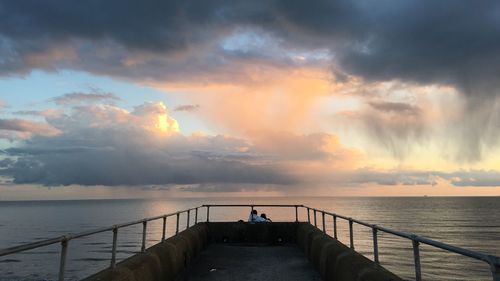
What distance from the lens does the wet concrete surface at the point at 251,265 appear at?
916cm

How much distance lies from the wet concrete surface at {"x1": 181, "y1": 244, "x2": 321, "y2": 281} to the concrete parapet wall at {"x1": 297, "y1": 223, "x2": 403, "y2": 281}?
1.28 feet

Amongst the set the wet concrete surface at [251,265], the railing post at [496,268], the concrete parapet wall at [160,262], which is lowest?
the wet concrete surface at [251,265]

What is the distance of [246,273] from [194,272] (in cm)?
129

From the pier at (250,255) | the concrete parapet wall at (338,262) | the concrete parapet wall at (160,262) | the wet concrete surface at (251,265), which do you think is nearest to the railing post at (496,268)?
the pier at (250,255)

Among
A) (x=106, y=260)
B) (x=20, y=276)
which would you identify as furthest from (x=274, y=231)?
(x=106, y=260)

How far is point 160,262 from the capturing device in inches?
305

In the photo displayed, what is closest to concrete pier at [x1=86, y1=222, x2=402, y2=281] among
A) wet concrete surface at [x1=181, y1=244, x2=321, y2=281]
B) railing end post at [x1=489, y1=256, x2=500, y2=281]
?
wet concrete surface at [x1=181, y1=244, x2=321, y2=281]

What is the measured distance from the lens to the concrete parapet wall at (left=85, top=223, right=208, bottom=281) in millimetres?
5820

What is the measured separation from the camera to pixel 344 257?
710 centimetres

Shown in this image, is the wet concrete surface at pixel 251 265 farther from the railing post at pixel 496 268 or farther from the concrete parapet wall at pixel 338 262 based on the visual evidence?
the railing post at pixel 496 268

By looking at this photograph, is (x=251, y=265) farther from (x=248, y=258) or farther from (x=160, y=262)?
(x=160, y=262)

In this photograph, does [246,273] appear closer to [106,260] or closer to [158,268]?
[158,268]

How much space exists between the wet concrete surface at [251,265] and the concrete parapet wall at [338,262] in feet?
1.28

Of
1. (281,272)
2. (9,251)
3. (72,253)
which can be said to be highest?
(9,251)
